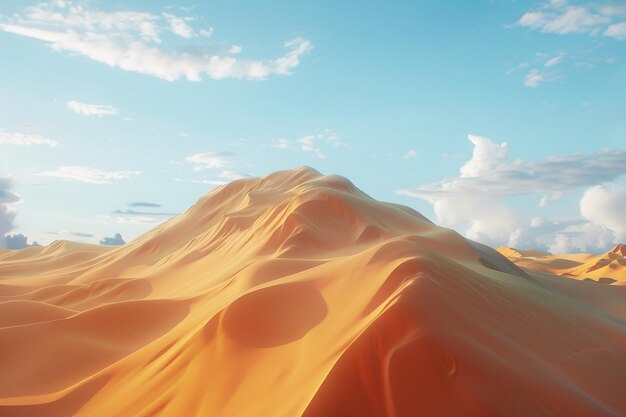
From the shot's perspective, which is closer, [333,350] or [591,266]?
[333,350]

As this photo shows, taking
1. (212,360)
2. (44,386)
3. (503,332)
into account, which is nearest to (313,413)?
(212,360)

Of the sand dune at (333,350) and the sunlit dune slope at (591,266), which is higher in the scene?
the sand dune at (333,350)

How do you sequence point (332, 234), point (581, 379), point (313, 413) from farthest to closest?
point (332, 234) → point (581, 379) → point (313, 413)

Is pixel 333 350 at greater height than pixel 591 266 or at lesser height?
greater

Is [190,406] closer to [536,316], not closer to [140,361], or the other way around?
[140,361]

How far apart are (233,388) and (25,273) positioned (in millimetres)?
36002

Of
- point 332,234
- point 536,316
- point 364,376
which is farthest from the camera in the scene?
point 332,234

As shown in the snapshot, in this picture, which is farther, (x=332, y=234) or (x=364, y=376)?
(x=332, y=234)

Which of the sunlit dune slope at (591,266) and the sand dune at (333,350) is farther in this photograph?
the sunlit dune slope at (591,266)

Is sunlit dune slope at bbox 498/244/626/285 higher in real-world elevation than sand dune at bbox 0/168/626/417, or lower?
lower

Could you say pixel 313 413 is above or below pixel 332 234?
below

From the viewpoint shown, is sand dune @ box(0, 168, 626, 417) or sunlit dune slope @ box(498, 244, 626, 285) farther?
sunlit dune slope @ box(498, 244, 626, 285)

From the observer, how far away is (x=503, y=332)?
8.87m

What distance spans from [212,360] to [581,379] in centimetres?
575
